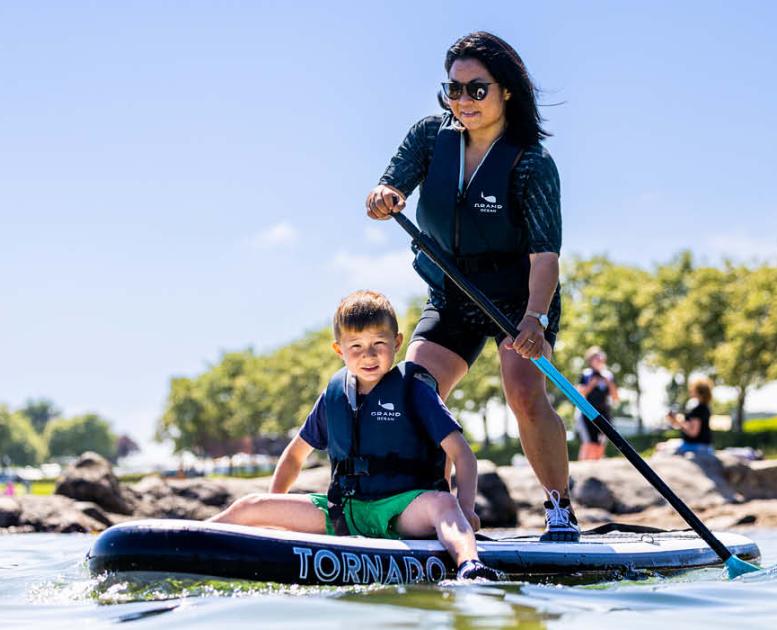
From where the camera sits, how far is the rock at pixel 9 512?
1104 cm

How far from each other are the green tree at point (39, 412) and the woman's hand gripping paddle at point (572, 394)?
148376 mm

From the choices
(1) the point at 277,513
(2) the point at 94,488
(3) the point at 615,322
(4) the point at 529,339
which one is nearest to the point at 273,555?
(1) the point at 277,513

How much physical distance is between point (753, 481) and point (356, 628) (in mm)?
12852

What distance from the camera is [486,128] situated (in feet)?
17.1

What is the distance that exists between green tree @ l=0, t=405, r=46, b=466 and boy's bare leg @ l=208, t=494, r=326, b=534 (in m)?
94.5

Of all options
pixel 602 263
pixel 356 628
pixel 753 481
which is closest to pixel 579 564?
pixel 356 628

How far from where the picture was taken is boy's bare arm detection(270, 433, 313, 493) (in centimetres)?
482

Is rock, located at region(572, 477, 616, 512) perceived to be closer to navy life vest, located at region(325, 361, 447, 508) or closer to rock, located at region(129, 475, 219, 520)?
rock, located at region(129, 475, 219, 520)

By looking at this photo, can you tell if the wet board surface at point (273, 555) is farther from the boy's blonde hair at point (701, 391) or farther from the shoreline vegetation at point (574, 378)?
the boy's blonde hair at point (701, 391)

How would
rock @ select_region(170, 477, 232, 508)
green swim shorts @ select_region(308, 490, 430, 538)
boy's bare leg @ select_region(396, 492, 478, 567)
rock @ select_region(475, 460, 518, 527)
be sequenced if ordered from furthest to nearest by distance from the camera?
rock @ select_region(170, 477, 232, 508), rock @ select_region(475, 460, 518, 527), green swim shorts @ select_region(308, 490, 430, 538), boy's bare leg @ select_region(396, 492, 478, 567)

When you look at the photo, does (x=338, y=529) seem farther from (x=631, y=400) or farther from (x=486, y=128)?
(x=631, y=400)

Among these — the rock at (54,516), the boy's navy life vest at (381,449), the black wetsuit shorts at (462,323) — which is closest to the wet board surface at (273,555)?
the boy's navy life vest at (381,449)

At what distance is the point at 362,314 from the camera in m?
4.45

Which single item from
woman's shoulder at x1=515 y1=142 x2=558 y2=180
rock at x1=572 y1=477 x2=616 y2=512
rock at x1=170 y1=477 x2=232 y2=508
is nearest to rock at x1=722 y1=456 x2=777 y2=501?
rock at x1=572 y1=477 x2=616 y2=512
